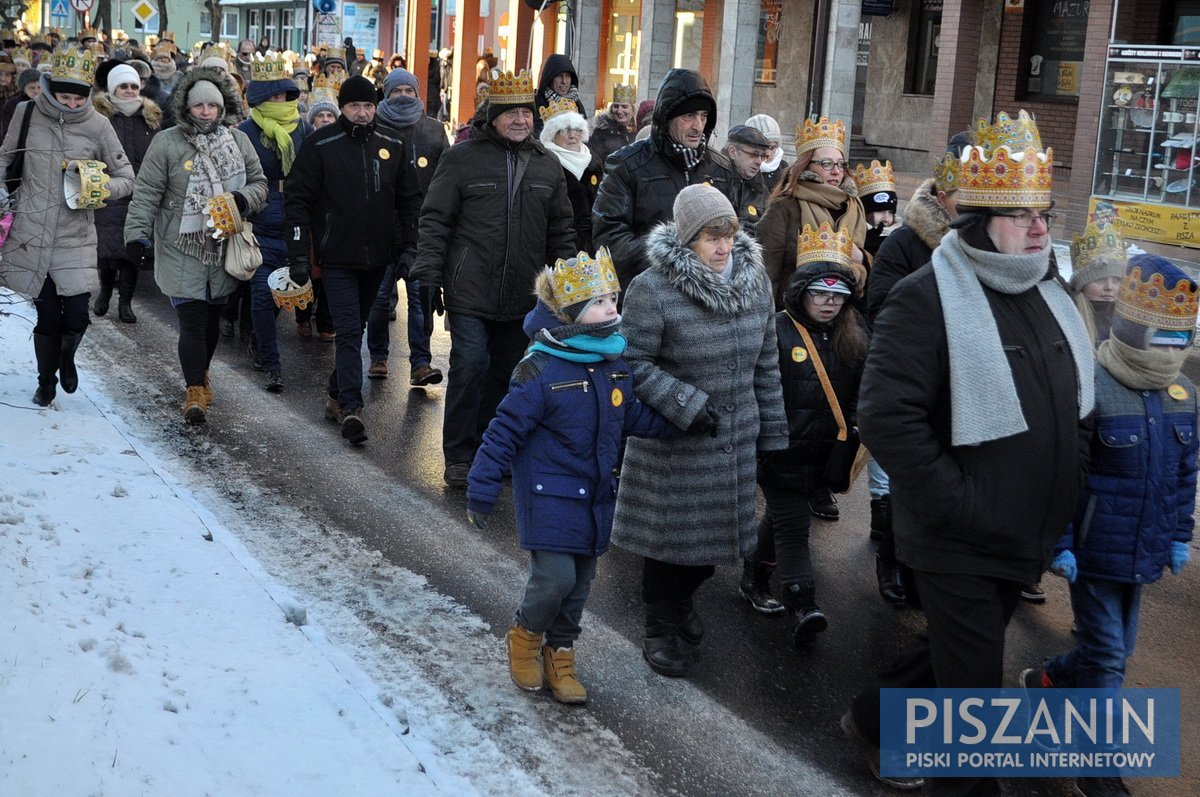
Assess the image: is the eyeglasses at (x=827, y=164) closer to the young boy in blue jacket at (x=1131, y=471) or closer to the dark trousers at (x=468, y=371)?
the dark trousers at (x=468, y=371)

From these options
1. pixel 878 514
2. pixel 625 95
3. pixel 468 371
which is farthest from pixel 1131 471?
pixel 625 95

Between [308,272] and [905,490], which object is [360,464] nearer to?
[308,272]

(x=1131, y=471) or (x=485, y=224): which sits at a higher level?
(x=485, y=224)

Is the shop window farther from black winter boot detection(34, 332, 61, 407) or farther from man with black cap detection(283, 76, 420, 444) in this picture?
black winter boot detection(34, 332, 61, 407)

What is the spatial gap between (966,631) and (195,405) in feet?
19.7

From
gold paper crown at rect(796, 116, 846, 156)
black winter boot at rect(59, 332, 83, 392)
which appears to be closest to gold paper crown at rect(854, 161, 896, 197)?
gold paper crown at rect(796, 116, 846, 156)

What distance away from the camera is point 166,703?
4.50 meters

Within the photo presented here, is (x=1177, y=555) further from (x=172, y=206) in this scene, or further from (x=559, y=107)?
(x=172, y=206)

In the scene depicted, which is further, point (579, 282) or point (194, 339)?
point (194, 339)

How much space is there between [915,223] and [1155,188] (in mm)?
12286

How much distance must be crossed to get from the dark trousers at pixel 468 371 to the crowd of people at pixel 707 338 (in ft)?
0.06

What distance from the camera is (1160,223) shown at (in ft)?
57.8

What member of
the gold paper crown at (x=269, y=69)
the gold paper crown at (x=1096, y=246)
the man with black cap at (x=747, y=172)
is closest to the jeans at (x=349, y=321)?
the gold paper crown at (x=269, y=69)

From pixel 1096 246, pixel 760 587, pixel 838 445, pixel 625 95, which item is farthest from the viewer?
pixel 625 95
